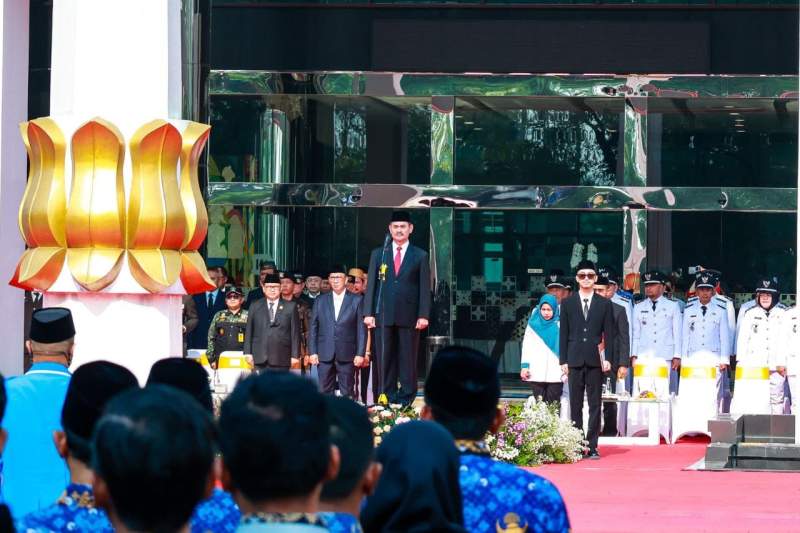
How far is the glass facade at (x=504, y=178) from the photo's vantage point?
2172cm

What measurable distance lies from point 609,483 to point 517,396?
9.36m

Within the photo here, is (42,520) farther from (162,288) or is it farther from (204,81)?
(204,81)

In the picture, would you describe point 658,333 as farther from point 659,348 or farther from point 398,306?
point 398,306

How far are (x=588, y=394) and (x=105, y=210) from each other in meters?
8.92

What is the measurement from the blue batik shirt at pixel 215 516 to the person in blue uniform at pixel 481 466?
0.63 metres

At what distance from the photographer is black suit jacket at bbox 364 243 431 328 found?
46.7 feet

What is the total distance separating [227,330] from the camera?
17781 mm

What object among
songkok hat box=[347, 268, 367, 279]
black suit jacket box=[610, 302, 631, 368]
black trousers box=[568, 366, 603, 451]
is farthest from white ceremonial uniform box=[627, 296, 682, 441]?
songkok hat box=[347, 268, 367, 279]

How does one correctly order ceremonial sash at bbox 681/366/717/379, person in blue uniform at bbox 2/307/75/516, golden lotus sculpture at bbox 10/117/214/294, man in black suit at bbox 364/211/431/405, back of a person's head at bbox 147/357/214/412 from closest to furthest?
back of a person's head at bbox 147/357/214/412
person in blue uniform at bbox 2/307/75/516
golden lotus sculpture at bbox 10/117/214/294
man in black suit at bbox 364/211/431/405
ceremonial sash at bbox 681/366/717/379

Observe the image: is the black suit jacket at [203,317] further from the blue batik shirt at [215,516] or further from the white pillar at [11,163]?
the blue batik shirt at [215,516]

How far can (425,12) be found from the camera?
22.3 m

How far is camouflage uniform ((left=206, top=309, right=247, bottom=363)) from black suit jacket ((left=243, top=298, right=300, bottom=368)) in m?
0.30

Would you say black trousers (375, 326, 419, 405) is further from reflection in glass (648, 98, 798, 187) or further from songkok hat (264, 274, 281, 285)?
reflection in glass (648, 98, 798, 187)

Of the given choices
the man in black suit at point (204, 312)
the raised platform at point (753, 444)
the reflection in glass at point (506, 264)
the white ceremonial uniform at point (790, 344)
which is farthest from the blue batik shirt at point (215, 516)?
the reflection in glass at point (506, 264)
